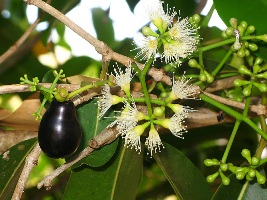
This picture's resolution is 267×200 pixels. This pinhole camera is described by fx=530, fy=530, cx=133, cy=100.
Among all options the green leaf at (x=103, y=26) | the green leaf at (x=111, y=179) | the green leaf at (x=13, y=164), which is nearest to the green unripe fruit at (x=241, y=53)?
the green leaf at (x=111, y=179)

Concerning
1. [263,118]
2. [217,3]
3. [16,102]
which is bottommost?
[16,102]

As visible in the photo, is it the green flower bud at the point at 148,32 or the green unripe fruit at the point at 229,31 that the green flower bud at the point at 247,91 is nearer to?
the green unripe fruit at the point at 229,31

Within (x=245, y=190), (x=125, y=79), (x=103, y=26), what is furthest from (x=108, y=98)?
(x=103, y=26)

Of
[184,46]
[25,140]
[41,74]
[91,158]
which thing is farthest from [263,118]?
[41,74]

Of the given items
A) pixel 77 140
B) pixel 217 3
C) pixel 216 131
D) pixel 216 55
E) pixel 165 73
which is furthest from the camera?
pixel 216 131

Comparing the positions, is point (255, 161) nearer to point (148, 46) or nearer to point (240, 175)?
point (240, 175)

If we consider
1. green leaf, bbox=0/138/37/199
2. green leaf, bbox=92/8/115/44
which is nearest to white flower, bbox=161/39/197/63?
green leaf, bbox=0/138/37/199

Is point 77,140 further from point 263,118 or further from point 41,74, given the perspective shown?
point 41,74
